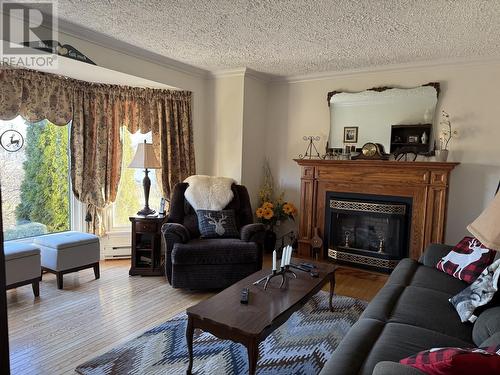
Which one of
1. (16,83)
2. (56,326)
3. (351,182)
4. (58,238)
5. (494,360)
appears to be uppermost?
(16,83)

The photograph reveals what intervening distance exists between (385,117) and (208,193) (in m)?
2.36

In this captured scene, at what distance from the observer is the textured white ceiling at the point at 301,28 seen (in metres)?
2.54

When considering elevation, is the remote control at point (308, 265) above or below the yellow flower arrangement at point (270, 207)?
below

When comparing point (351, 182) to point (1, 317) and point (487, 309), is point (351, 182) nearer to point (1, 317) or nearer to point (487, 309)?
point (487, 309)

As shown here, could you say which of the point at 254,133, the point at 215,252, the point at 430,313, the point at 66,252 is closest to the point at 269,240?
the point at 254,133

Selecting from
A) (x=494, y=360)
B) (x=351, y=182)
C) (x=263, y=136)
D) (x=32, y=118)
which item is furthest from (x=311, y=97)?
(x=494, y=360)

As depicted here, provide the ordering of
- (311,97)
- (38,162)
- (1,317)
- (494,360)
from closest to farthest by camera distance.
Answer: (494,360), (1,317), (38,162), (311,97)

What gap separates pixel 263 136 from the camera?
16.4 ft

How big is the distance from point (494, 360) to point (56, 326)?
2.79 meters

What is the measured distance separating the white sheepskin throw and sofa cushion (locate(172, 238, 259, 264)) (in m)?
0.62

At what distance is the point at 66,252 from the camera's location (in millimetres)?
3322

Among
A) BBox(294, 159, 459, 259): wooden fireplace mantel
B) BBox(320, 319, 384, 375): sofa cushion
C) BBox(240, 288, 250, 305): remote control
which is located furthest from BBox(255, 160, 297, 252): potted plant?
BBox(320, 319, 384, 375): sofa cushion

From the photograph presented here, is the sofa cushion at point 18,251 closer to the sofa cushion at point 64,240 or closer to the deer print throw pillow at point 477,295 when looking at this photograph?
the sofa cushion at point 64,240

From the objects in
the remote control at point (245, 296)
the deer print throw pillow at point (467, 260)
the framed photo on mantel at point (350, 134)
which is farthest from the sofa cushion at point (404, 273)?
the framed photo on mantel at point (350, 134)
